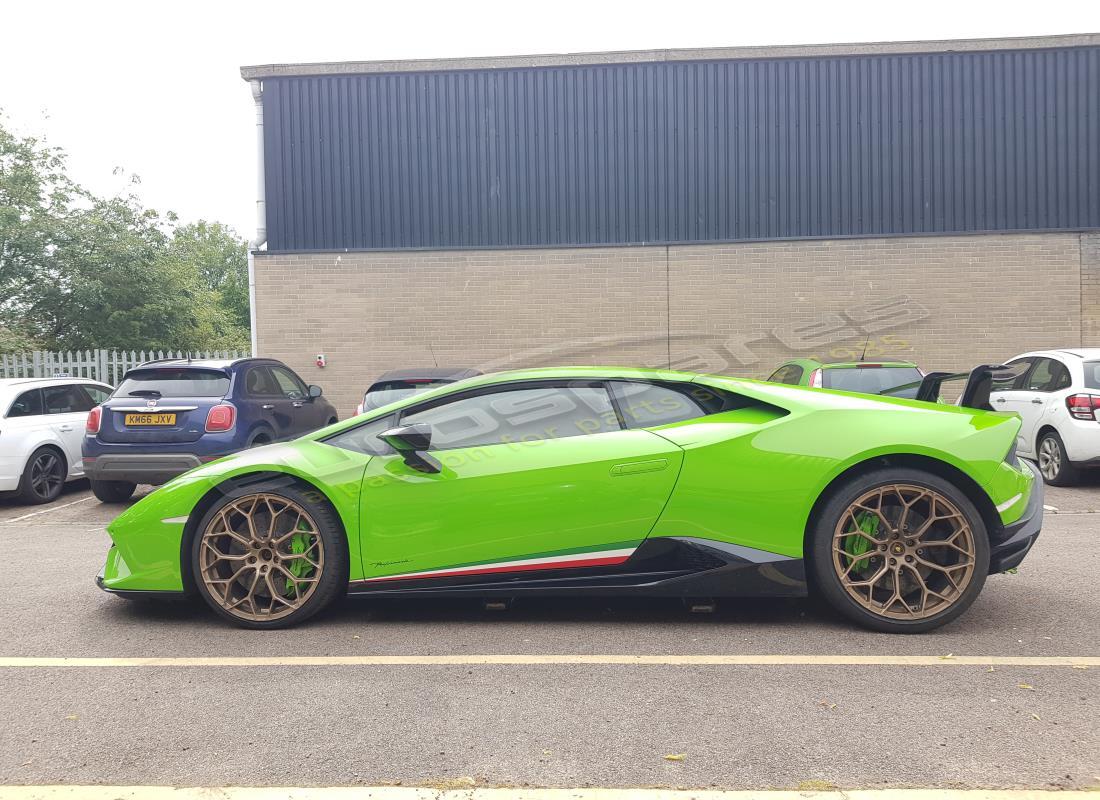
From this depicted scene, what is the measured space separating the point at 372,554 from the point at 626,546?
122 cm

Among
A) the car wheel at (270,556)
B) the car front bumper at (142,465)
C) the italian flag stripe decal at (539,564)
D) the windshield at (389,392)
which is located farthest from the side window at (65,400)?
the italian flag stripe decal at (539,564)

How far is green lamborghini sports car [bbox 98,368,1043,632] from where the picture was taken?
12.9 ft

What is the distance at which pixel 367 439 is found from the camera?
13.9 feet

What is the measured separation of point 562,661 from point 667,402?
1.35m

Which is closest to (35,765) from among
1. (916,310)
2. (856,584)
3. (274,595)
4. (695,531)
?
(274,595)

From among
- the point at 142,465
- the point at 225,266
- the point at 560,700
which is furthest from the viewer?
the point at 225,266

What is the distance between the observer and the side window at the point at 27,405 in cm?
896

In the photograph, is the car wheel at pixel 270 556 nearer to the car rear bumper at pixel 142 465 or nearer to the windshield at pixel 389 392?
the car rear bumper at pixel 142 465

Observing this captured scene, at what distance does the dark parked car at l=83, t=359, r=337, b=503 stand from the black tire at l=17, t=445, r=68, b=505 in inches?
37.0

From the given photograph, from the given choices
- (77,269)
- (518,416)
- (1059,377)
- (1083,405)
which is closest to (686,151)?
(1059,377)

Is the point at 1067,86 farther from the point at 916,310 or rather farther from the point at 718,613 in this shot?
the point at 718,613

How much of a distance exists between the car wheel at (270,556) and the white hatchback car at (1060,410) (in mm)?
6527

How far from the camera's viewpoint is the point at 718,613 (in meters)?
4.37

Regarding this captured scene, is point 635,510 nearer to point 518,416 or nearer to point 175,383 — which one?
point 518,416
